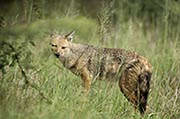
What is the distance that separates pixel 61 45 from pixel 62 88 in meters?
1.64

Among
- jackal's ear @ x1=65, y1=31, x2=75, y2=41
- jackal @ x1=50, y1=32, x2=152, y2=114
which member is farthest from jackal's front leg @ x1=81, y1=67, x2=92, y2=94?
jackal's ear @ x1=65, y1=31, x2=75, y2=41

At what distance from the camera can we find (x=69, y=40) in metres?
8.30

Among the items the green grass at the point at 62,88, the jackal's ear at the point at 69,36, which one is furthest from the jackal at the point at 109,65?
the green grass at the point at 62,88

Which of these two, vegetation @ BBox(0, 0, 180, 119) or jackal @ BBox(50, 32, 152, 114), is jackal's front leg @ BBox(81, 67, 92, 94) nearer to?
jackal @ BBox(50, 32, 152, 114)

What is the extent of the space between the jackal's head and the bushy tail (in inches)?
60.5

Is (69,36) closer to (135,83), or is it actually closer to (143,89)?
(135,83)

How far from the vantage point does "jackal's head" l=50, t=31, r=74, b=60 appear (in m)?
8.09

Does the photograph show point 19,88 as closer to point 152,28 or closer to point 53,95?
point 53,95

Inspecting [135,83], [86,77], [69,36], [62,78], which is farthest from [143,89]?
[69,36]

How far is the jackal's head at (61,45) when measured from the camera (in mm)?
8086

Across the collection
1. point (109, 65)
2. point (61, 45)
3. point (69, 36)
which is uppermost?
point (69, 36)

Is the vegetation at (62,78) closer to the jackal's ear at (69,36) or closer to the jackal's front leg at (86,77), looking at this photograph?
the jackal's front leg at (86,77)

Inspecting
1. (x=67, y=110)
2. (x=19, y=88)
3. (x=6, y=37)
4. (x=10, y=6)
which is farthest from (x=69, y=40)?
(x=10, y=6)

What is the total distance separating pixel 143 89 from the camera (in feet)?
23.5
